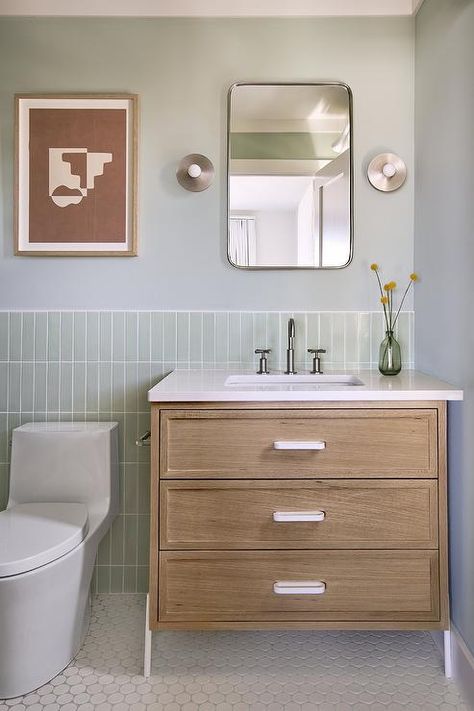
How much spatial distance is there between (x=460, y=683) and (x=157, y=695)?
0.90 m

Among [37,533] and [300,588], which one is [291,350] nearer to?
[300,588]

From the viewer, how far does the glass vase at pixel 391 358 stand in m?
1.88

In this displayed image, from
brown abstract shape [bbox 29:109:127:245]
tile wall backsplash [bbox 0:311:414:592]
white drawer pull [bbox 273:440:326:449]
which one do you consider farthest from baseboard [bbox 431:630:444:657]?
brown abstract shape [bbox 29:109:127:245]

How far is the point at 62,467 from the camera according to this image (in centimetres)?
186

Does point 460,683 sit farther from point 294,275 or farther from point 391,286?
point 294,275

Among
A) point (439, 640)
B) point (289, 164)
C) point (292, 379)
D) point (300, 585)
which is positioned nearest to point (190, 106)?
point (289, 164)

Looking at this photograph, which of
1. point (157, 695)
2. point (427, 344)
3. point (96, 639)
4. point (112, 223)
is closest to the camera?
point (157, 695)

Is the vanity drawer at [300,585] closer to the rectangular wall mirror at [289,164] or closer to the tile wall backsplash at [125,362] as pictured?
the tile wall backsplash at [125,362]

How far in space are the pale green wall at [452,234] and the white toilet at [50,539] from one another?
1175 millimetres

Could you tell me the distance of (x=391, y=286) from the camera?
1.95m

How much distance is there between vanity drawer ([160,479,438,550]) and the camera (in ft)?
4.87

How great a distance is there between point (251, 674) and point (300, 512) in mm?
547

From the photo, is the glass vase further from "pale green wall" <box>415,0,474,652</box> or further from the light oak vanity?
the light oak vanity

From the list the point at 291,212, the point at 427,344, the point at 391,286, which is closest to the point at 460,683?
the point at 427,344
